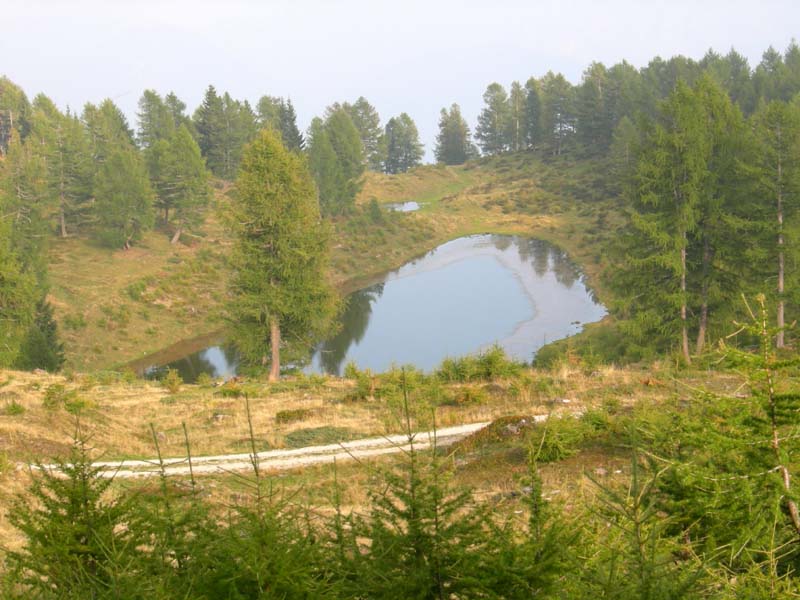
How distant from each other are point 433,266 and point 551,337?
28.6 m

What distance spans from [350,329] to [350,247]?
886 inches

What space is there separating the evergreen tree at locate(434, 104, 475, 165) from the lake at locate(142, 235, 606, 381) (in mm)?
58642

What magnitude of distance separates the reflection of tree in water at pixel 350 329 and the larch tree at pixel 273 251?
26.2 feet

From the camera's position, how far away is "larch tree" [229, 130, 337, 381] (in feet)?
98.7

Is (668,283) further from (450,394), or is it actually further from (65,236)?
(65,236)

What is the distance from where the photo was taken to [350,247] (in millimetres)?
72938

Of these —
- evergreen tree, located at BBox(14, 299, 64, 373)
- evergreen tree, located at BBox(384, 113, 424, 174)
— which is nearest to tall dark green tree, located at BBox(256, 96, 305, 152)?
evergreen tree, located at BBox(384, 113, 424, 174)

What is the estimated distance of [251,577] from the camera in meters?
4.44

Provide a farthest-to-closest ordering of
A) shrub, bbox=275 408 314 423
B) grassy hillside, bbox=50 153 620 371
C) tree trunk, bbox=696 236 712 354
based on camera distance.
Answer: grassy hillside, bbox=50 153 620 371, tree trunk, bbox=696 236 712 354, shrub, bbox=275 408 314 423

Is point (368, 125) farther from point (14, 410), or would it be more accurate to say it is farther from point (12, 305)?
point (14, 410)

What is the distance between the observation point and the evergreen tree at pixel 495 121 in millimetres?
123250

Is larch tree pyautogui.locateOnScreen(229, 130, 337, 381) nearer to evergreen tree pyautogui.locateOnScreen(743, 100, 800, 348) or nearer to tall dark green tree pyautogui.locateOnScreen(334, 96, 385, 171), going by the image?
evergreen tree pyautogui.locateOnScreen(743, 100, 800, 348)

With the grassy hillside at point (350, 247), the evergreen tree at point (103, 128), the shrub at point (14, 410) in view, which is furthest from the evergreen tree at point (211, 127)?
the shrub at point (14, 410)

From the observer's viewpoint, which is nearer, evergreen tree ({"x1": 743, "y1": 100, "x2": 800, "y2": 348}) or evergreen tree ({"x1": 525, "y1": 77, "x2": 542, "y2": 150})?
evergreen tree ({"x1": 743, "y1": 100, "x2": 800, "y2": 348})
